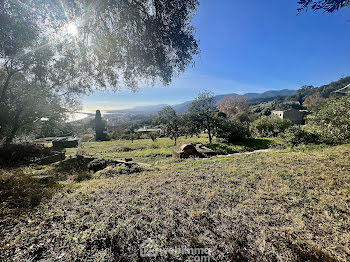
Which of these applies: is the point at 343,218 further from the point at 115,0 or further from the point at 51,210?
the point at 115,0

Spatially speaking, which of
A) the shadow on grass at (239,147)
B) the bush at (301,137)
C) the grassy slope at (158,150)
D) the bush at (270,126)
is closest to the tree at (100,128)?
the grassy slope at (158,150)

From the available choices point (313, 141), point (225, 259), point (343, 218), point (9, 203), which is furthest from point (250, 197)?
point (313, 141)

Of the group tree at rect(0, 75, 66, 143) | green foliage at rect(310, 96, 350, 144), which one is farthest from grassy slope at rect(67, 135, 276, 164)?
tree at rect(0, 75, 66, 143)

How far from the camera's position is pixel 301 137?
11258 millimetres

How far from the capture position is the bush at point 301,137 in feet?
35.4

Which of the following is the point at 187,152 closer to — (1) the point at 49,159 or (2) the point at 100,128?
(1) the point at 49,159

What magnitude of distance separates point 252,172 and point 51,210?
19.5 ft

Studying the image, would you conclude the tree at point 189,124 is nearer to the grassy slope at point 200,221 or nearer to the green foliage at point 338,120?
the green foliage at point 338,120

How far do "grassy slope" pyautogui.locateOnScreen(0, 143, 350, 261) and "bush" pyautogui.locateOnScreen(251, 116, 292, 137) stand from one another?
66.0ft

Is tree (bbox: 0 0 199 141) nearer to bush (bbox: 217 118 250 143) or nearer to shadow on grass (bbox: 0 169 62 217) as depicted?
shadow on grass (bbox: 0 169 62 217)

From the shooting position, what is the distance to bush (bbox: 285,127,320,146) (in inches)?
425

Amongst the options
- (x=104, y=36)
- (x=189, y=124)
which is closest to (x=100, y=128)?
(x=189, y=124)

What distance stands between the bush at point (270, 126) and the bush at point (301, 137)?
11.3m

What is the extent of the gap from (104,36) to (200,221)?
5.76 m
